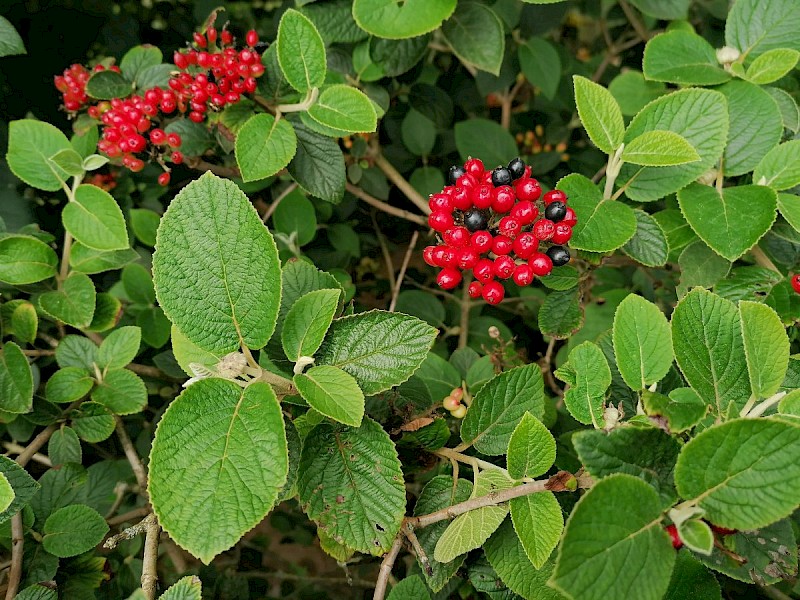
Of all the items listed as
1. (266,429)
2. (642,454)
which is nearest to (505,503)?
(642,454)

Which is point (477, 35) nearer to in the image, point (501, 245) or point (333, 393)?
point (501, 245)

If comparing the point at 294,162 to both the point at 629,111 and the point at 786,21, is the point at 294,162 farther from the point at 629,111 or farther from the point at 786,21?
the point at 786,21

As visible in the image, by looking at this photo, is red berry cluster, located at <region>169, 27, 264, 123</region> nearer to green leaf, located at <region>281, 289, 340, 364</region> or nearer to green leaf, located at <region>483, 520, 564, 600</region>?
green leaf, located at <region>281, 289, 340, 364</region>

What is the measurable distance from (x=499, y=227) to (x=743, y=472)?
0.48 meters

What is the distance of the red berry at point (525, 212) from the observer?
88 centimetres

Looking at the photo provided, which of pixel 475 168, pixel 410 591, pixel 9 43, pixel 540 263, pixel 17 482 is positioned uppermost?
pixel 9 43

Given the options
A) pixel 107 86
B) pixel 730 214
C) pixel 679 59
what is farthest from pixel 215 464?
pixel 679 59

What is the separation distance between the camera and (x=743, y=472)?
22.0 inches

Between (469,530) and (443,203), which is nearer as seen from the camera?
(469,530)

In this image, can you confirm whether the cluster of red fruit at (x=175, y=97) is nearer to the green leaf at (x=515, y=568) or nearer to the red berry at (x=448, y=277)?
the red berry at (x=448, y=277)

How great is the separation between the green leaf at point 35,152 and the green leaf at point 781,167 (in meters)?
1.27

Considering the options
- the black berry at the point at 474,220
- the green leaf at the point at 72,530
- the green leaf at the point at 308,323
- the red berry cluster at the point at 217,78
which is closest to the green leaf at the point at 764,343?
the black berry at the point at 474,220

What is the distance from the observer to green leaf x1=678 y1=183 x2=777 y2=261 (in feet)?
3.02

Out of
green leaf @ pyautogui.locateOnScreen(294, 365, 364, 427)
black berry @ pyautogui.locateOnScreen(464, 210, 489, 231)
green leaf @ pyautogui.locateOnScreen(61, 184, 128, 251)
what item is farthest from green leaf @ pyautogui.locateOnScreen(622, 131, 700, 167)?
green leaf @ pyautogui.locateOnScreen(61, 184, 128, 251)
